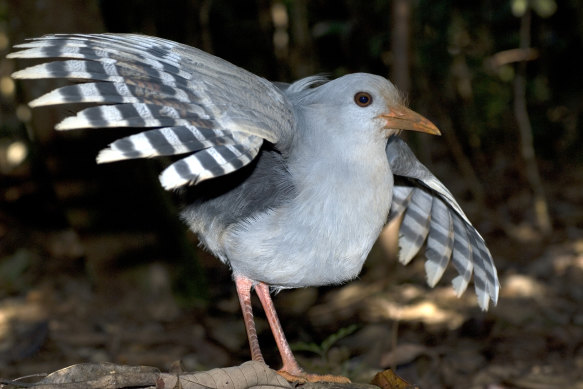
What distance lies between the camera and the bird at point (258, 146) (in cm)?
246

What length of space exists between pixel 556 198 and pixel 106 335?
4.61 metres

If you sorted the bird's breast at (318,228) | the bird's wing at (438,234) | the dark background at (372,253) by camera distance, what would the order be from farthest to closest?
the dark background at (372,253), the bird's wing at (438,234), the bird's breast at (318,228)

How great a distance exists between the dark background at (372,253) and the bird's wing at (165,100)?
1650 mm

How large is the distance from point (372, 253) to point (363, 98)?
2.95 m

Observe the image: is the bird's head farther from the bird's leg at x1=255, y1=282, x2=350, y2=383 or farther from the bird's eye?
the bird's leg at x1=255, y1=282, x2=350, y2=383

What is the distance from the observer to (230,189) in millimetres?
3146

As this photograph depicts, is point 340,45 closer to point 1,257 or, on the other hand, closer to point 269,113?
point 1,257

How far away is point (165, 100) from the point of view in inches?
99.7

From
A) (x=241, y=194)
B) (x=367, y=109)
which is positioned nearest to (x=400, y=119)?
(x=367, y=109)

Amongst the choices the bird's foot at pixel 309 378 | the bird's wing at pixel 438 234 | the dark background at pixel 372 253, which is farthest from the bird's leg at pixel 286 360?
the bird's wing at pixel 438 234

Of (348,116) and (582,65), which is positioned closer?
(348,116)

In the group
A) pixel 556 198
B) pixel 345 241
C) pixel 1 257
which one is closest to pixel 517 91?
pixel 556 198

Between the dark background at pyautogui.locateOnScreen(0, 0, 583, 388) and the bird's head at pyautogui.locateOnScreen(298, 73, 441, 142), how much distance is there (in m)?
1.30

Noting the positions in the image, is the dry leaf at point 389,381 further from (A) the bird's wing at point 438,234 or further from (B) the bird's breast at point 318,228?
(A) the bird's wing at point 438,234
